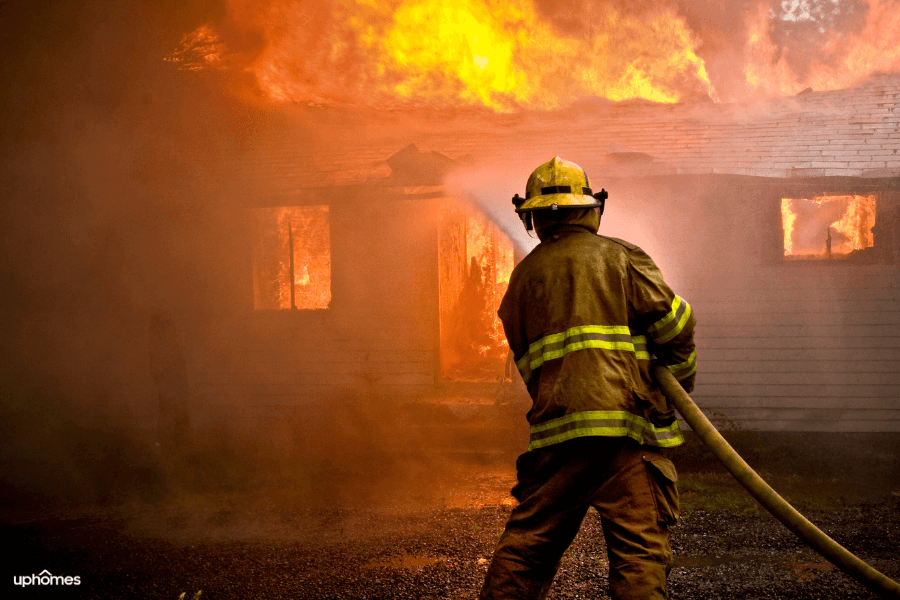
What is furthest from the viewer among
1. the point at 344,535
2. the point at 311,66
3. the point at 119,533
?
the point at 311,66

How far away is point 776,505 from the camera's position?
2094mm

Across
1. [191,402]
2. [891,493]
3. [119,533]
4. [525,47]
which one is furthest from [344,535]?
[525,47]

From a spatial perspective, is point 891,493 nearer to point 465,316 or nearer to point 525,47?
point 465,316

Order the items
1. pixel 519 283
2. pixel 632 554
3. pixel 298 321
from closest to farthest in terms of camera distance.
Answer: pixel 632 554 < pixel 519 283 < pixel 298 321

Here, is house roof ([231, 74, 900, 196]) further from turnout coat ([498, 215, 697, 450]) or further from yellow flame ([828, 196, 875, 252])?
turnout coat ([498, 215, 697, 450])

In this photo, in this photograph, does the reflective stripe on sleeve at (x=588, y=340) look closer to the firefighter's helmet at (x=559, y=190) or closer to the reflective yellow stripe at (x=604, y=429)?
the reflective yellow stripe at (x=604, y=429)

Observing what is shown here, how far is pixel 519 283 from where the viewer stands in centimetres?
235

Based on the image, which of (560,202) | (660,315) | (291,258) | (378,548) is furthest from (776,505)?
(291,258)

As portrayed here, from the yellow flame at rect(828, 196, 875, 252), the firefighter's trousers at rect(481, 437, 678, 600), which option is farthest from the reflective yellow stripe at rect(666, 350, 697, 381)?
the yellow flame at rect(828, 196, 875, 252)

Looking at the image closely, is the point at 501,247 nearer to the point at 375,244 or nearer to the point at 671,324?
the point at 375,244

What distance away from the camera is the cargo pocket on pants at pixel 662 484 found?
2.03 meters

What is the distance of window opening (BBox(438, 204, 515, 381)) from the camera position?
10261mm

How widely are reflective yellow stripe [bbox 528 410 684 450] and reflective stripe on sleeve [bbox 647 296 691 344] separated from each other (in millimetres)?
328

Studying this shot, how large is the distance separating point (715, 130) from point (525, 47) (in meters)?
5.71
